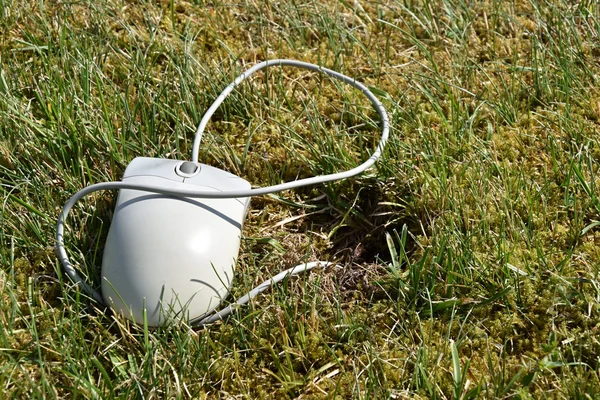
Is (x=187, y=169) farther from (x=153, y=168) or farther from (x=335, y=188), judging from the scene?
(x=335, y=188)

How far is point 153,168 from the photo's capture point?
221 centimetres

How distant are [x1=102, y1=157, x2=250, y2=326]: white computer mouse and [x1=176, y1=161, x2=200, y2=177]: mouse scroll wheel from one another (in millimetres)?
16

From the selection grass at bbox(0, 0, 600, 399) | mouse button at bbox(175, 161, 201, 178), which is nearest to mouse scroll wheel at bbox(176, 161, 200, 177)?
mouse button at bbox(175, 161, 201, 178)

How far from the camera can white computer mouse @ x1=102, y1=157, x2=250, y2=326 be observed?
6.56 ft

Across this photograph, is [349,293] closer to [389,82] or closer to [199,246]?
[199,246]

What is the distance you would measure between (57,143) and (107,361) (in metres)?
0.80

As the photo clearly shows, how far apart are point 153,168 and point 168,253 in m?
0.32

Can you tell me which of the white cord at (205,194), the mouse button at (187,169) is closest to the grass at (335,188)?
the white cord at (205,194)

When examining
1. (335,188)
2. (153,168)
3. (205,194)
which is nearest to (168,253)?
(205,194)

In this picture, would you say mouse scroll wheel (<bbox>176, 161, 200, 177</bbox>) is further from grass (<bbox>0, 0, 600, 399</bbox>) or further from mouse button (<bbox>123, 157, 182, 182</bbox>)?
grass (<bbox>0, 0, 600, 399</bbox>)

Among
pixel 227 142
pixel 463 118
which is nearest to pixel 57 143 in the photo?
pixel 227 142

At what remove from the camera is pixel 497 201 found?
2359mm

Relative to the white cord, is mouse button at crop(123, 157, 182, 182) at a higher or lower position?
higher

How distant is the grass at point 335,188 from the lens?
201 centimetres
